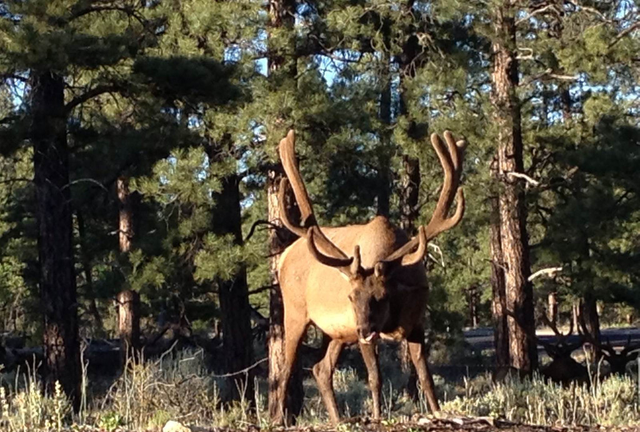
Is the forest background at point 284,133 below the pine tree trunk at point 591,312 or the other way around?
the other way around

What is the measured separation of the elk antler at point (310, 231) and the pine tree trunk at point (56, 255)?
5307 millimetres

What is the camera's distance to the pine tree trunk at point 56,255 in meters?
14.5

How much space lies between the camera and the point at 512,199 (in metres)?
18.0

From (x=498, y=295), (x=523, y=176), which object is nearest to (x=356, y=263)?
(x=523, y=176)

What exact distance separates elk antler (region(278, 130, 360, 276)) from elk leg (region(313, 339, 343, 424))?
959 mm

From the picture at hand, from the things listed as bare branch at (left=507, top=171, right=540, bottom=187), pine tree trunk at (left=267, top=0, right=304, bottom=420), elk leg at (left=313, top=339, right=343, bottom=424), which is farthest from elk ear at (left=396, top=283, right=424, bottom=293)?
bare branch at (left=507, top=171, right=540, bottom=187)

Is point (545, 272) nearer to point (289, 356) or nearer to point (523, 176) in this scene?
point (523, 176)

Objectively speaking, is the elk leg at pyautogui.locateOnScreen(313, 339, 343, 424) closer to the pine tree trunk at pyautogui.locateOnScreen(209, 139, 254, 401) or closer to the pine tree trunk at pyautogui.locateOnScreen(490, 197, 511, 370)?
the pine tree trunk at pyautogui.locateOnScreen(209, 139, 254, 401)

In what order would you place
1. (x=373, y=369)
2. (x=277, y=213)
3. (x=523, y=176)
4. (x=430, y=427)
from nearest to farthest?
(x=430, y=427), (x=373, y=369), (x=277, y=213), (x=523, y=176)

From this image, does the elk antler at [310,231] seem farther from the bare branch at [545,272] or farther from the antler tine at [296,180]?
the bare branch at [545,272]

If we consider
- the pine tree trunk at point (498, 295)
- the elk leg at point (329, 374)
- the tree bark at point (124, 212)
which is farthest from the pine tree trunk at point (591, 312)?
the elk leg at point (329, 374)

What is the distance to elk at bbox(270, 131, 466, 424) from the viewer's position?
29.7 feet

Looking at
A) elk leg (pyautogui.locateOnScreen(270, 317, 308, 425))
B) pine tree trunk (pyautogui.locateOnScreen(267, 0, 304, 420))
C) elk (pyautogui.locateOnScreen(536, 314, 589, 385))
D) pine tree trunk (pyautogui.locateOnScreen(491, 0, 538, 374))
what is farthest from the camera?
elk (pyautogui.locateOnScreen(536, 314, 589, 385))

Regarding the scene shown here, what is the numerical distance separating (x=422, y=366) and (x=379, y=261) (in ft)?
3.16
